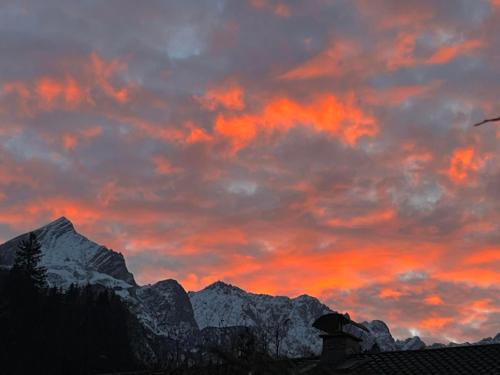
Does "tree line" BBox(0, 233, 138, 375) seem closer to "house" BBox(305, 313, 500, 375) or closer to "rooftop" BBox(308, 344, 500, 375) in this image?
"house" BBox(305, 313, 500, 375)

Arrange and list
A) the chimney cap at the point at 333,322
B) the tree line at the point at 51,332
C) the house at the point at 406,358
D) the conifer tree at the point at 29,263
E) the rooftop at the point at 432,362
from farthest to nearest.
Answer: the conifer tree at the point at 29,263 < the tree line at the point at 51,332 < the chimney cap at the point at 333,322 < the house at the point at 406,358 < the rooftop at the point at 432,362

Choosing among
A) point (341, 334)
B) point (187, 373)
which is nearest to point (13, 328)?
point (341, 334)

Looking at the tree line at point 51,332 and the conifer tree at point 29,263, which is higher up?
the conifer tree at point 29,263

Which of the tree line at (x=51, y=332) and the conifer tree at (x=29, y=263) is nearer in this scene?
the tree line at (x=51, y=332)

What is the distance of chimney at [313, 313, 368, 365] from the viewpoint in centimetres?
2783

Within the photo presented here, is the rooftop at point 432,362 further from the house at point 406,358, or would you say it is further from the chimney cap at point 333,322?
the chimney cap at point 333,322

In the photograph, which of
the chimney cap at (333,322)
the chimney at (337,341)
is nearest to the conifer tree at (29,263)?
the chimney cap at (333,322)

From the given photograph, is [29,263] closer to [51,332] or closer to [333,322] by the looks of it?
[51,332]

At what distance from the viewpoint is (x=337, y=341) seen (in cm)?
2812


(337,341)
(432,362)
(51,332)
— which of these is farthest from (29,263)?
(432,362)

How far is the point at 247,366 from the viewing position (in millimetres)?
6375

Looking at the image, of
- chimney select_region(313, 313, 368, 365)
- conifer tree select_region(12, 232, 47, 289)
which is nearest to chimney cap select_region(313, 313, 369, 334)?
chimney select_region(313, 313, 368, 365)

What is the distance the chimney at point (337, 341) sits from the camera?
1095 inches

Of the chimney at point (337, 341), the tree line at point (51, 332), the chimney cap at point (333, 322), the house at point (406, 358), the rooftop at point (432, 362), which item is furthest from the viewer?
the tree line at point (51, 332)
